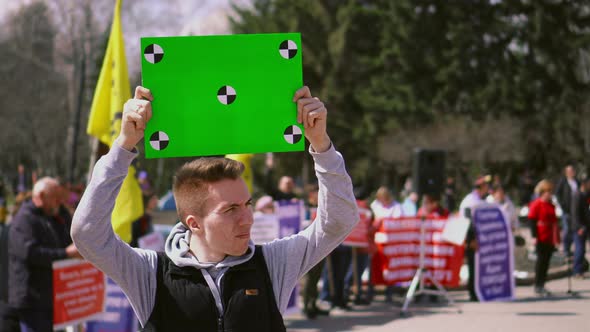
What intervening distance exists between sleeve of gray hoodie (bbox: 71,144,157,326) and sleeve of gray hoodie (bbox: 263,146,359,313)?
18.3 inches

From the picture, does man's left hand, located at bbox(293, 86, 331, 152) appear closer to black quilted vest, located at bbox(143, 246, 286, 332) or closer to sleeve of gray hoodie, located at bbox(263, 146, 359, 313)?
sleeve of gray hoodie, located at bbox(263, 146, 359, 313)

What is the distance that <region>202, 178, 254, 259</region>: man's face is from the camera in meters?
3.37

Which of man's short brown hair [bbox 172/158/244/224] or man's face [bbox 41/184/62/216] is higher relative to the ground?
man's face [bbox 41/184/62/216]

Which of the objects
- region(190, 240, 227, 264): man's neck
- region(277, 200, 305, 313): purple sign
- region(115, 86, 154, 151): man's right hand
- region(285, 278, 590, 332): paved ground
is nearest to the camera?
region(115, 86, 154, 151): man's right hand

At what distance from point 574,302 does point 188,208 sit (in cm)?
1251

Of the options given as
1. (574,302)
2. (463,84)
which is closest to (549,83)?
(463,84)

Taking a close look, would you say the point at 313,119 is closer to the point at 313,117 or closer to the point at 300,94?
the point at 313,117

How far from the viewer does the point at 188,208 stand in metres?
3.46

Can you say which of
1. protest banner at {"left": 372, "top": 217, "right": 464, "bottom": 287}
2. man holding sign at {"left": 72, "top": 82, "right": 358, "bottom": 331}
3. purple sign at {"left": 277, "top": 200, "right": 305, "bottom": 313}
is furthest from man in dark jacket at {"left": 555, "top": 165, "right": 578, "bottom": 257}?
man holding sign at {"left": 72, "top": 82, "right": 358, "bottom": 331}

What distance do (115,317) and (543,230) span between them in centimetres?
844

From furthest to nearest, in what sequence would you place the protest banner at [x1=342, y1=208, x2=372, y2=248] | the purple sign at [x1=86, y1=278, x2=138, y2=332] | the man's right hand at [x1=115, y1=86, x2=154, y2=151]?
the protest banner at [x1=342, y1=208, x2=372, y2=248] → the purple sign at [x1=86, y1=278, x2=138, y2=332] → the man's right hand at [x1=115, y1=86, x2=154, y2=151]

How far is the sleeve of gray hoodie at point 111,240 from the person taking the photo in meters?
3.24

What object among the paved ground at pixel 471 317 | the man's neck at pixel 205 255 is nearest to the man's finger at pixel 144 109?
the man's neck at pixel 205 255

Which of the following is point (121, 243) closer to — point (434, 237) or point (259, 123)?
point (259, 123)
